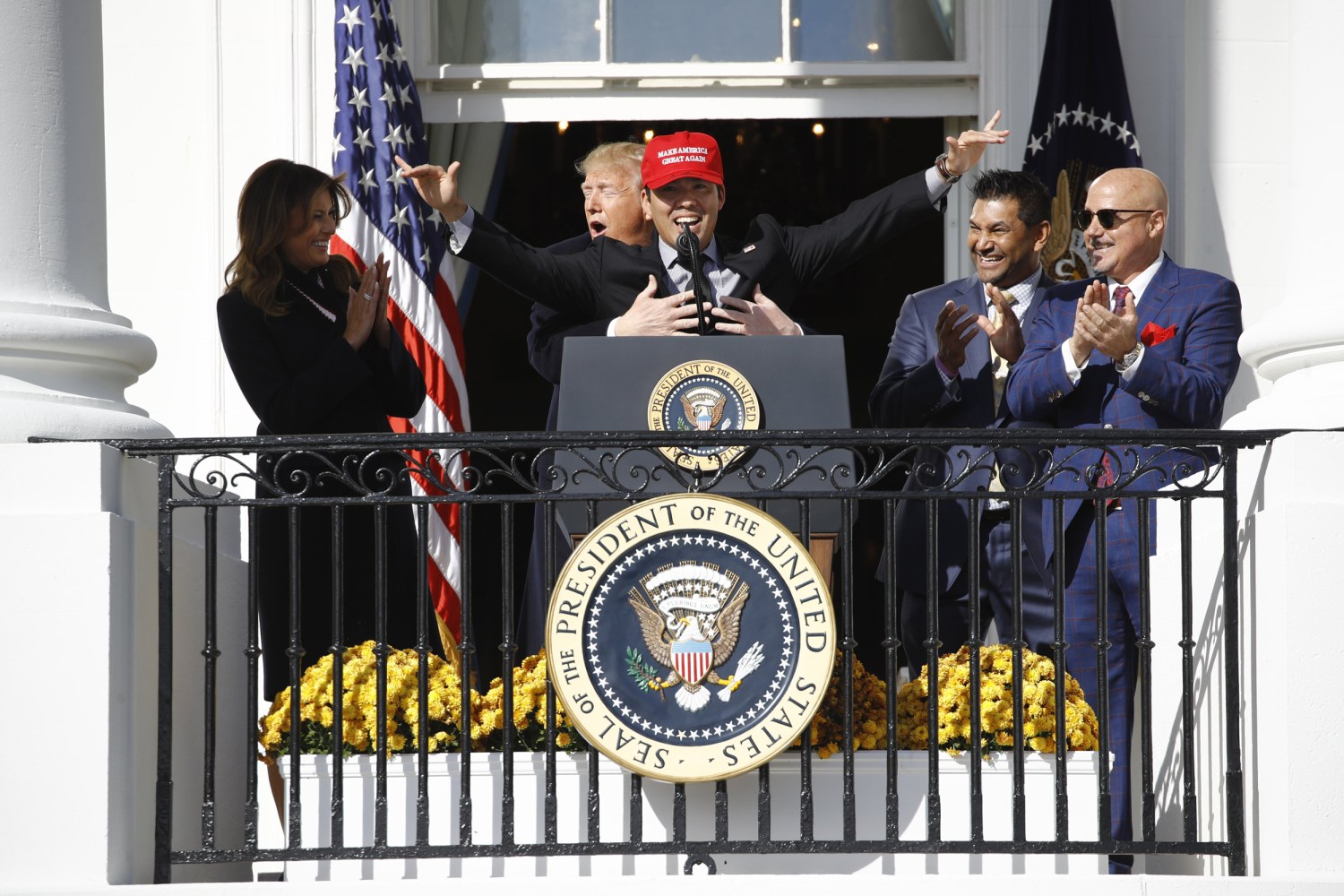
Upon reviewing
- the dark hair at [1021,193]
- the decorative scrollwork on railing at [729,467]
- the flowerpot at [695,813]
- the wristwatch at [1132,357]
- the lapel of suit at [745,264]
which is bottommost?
the flowerpot at [695,813]

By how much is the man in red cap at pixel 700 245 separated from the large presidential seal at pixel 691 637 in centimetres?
101

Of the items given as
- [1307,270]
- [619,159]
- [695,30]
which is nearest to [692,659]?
[1307,270]

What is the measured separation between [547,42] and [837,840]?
4562mm

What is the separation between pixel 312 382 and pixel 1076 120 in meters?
3.44

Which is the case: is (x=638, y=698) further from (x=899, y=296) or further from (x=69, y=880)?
(x=899, y=296)

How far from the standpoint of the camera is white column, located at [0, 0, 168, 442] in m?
5.27

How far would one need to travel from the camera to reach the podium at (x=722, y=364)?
17.9 feet

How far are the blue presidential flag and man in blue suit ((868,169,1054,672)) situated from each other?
1170 millimetres

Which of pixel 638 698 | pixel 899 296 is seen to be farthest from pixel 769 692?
pixel 899 296

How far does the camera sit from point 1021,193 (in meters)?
Answer: 6.50

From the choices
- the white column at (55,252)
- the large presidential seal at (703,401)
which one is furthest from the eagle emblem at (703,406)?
the white column at (55,252)

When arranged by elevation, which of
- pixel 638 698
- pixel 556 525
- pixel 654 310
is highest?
pixel 654 310

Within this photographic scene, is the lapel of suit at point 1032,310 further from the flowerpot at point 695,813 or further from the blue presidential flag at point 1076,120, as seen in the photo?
the flowerpot at point 695,813

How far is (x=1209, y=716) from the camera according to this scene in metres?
5.29
